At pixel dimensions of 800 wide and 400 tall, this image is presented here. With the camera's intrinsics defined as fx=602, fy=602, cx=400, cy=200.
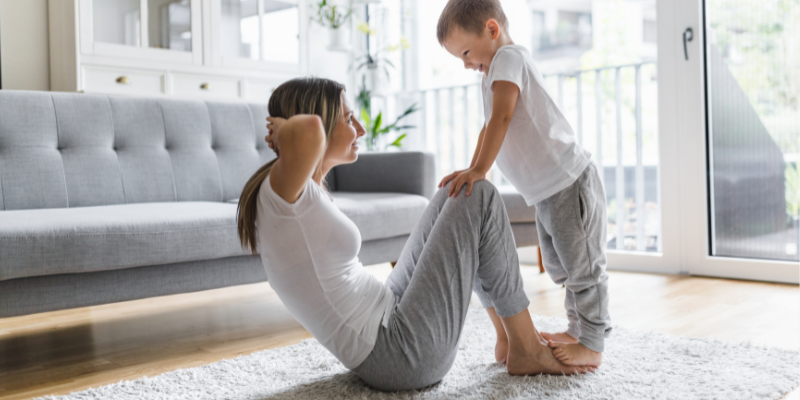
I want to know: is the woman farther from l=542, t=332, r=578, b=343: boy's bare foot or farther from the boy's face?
the boy's face

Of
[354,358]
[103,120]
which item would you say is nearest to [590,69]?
[103,120]

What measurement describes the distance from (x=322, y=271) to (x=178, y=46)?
8.05ft

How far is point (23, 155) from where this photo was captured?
1.95 metres

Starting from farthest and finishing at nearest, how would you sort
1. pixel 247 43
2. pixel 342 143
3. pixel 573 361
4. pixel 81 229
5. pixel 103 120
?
1. pixel 247 43
2. pixel 103 120
3. pixel 81 229
4. pixel 573 361
5. pixel 342 143

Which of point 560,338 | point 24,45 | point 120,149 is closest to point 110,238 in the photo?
point 120,149

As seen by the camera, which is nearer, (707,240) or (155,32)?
(707,240)

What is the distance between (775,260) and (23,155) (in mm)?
2938

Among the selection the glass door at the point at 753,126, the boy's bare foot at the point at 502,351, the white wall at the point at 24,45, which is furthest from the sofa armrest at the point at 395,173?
the white wall at the point at 24,45

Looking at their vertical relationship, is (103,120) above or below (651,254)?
above

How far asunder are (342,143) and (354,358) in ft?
1.40

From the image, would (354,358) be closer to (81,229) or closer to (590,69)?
(81,229)

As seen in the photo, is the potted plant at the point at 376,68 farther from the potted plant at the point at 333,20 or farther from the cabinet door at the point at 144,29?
the cabinet door at the point at 144,29

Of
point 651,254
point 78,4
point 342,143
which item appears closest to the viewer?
point 342,143

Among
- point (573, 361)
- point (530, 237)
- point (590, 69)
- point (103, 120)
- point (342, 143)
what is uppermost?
point (590, 69)
